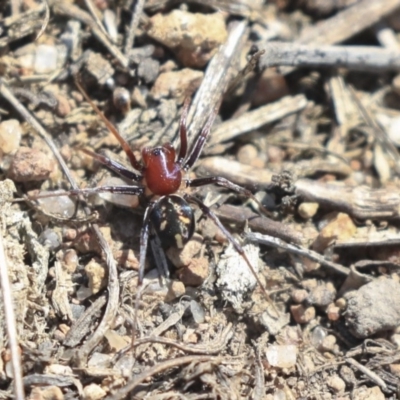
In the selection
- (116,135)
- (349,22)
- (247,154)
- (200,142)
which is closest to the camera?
(116,135)

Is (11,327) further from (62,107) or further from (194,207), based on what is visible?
(62,107)

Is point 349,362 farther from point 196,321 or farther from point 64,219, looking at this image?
point 64,219

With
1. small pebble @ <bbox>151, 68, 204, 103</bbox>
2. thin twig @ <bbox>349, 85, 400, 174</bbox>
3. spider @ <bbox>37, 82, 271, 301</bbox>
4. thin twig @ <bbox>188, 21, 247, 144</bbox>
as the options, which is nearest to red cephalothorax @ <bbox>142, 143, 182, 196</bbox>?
spider @ <bbox>37, 82, 271, 301</bbox>

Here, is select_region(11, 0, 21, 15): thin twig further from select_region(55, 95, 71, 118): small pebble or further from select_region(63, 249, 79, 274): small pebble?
select_region(63, 249, 79, 274): small pebble

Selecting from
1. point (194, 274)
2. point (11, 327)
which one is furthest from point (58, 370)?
point (194, 274)

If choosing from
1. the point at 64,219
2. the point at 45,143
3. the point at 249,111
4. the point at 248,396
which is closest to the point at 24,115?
the point at 45,143

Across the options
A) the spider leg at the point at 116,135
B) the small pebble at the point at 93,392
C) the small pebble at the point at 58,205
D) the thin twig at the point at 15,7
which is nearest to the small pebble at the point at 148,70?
the spider leg at the point at 116,135
